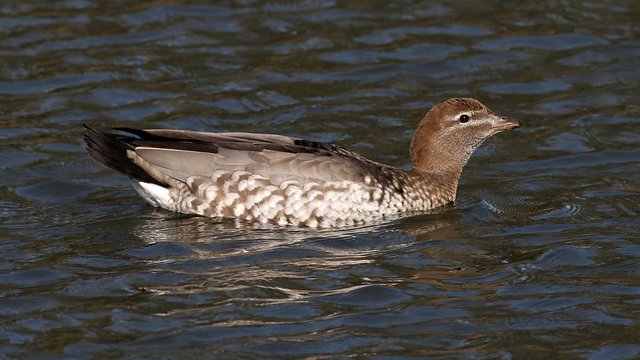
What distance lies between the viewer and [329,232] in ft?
38.7

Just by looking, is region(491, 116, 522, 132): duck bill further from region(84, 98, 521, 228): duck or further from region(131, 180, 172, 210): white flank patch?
region(131, 180, 172, 210): white flank patch

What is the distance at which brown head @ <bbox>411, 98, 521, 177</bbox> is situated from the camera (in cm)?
1250

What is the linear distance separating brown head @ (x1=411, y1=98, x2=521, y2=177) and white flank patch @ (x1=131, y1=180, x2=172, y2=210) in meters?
2.22

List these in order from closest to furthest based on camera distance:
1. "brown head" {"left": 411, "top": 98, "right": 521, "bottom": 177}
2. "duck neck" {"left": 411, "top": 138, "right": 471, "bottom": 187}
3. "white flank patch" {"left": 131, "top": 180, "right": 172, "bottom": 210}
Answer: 1. "white flank patch" {"left": 131, "top": 180, "right": 172, "bottom": 210}
2. "brown head" {"left": 411, "top": 98, "right": 521, "bottom": 177}
3. "duck neck" {"left": 411, "top": 138, "right": 471, "bottom": 187}

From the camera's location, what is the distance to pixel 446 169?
12.7 meters

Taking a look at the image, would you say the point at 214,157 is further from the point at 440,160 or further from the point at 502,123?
the point at 502,123

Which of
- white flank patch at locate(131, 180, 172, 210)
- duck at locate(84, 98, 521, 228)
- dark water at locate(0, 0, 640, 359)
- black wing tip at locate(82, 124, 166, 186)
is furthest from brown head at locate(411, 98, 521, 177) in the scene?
black wing tip at locate(82, 124, 166, 186)

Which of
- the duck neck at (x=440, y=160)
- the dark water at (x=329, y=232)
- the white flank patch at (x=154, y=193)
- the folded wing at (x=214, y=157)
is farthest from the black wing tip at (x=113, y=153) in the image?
the duck neck at (x=440, y=160)

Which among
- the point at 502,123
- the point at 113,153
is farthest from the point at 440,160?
the point at 113,153

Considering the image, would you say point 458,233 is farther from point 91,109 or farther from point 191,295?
point 91,109

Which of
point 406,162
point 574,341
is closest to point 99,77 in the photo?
point 406,162

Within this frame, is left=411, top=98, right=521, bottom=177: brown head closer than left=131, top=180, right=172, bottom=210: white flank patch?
No

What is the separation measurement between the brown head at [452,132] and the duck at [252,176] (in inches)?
22.6

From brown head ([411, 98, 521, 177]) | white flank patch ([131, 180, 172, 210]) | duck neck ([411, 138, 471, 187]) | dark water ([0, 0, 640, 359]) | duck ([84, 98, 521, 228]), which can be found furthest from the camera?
duck neck ([411, 138, 471, 187])
